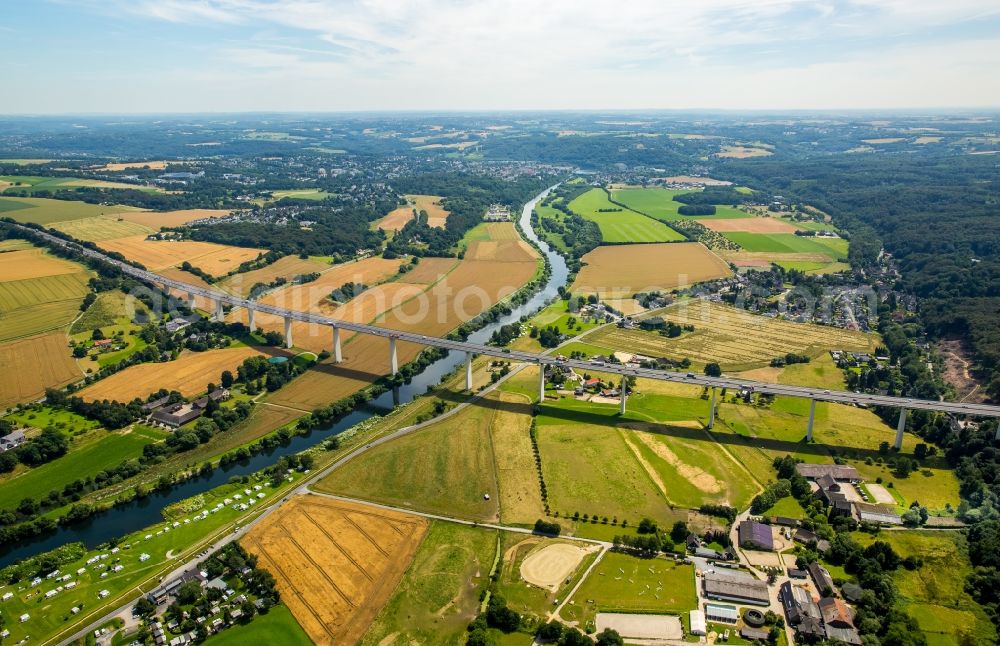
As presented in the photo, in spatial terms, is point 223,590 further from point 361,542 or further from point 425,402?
point 425,402

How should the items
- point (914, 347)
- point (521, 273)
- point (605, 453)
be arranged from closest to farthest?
point (605, 453) < point (914, 347) < point (521, 273)

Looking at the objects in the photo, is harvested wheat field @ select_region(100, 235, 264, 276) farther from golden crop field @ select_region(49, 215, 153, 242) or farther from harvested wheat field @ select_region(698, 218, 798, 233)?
harvested wheat field @ select_region(698, 218, 798, 233)

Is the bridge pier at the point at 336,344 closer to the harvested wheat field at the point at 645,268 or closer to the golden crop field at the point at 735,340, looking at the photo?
the golden crop field at the point at 735,340

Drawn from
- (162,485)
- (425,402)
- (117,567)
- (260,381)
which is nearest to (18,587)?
(117,567)

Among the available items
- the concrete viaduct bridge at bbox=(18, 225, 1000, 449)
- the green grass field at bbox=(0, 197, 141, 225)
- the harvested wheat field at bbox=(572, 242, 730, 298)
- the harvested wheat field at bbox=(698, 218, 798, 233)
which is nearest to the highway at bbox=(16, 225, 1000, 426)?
the concrete viaduct bridge at bbox=(18, 225, 1000, 449)

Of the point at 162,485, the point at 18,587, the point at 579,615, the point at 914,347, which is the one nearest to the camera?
the point at 579,615

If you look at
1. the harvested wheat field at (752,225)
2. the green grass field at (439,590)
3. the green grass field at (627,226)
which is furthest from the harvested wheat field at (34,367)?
the harvested wheat field at (752,225)
